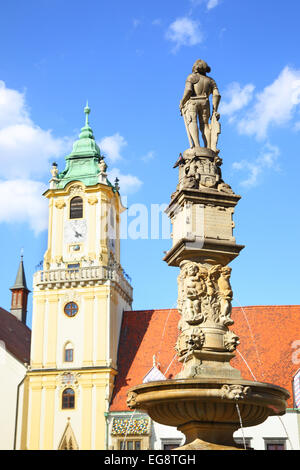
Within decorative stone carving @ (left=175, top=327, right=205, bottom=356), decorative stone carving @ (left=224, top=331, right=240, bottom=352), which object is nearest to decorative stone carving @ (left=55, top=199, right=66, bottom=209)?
decorative stone carving @ (left=175, top=327, right=205, bottom=356)

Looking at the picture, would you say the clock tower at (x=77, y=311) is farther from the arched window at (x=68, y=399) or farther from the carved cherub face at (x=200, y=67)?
the carved cherub face at (x=200, y=67)

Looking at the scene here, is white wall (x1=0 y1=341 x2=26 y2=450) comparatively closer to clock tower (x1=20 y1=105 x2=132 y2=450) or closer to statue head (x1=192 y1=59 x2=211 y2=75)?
clock tower (x1=20 y1=105 x2=132 y2=450)

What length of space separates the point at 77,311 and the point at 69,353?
243 cm

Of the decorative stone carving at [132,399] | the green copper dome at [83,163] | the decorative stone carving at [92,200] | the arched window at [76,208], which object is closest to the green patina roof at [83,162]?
the green copper dome at [83,163]

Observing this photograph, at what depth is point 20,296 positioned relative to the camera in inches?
2368

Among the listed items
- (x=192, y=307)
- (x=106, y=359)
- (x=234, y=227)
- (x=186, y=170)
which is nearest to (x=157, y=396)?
(x=192, y=307)

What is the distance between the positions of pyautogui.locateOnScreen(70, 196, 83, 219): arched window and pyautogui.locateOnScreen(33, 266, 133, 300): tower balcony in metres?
3.53

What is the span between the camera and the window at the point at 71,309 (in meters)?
36.5

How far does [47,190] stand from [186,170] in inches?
1117

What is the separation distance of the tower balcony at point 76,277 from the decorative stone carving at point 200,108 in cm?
2444

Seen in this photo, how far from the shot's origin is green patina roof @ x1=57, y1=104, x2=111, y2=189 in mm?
39688

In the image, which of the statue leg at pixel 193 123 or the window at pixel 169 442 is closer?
the statue leg at pixel 193 123

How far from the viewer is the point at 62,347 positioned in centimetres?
3578

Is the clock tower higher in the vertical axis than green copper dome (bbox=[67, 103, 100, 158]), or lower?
lower
